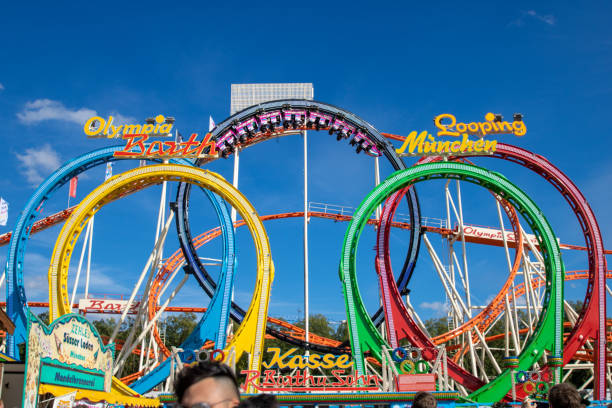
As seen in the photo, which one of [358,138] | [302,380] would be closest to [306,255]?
[358,138]

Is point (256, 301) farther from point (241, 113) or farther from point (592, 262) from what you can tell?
point (592, 262)

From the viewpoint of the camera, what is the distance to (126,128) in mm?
17234

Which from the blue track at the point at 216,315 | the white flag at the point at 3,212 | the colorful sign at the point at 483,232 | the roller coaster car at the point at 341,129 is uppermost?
the roller coaster car at the point at 341,129

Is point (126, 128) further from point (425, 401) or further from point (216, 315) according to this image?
point (425, 401)

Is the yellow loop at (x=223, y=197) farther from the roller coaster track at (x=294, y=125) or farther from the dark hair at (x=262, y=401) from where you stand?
the dark hair at (x=262, y=401)

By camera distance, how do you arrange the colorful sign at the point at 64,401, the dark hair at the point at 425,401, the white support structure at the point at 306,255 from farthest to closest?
the white support structure at the point at 306,255 → the colorful sign at the point at 64,401 → the dark hair at the point at 425,401

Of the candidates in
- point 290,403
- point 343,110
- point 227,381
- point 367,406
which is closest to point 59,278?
point 290,403

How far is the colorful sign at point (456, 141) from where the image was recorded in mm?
16344

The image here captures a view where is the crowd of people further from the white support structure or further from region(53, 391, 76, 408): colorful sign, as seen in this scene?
the white support structure

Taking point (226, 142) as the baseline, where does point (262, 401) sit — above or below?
below

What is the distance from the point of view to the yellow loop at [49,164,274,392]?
14172mm

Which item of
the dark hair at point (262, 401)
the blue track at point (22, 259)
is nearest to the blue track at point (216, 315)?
the blue track at point (22, 259)

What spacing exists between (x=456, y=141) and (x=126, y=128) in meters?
9.52

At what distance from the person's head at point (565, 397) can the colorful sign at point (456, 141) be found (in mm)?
14272
